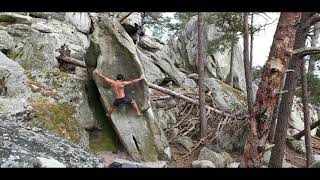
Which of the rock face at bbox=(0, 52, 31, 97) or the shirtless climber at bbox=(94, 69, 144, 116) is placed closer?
the rock face at bbox=(0, 52, 31, 97)

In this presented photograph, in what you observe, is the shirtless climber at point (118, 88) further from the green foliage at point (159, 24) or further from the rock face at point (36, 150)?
the green foliage at point (159, 24)

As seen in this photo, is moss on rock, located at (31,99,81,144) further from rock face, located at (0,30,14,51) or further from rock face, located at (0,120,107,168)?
rock face, located at (0,30,14,51)

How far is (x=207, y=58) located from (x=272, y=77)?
51.2 feet

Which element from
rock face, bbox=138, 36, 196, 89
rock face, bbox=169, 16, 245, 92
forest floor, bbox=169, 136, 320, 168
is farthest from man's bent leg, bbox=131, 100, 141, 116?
rock face, bbox=169, 16, 245, 92

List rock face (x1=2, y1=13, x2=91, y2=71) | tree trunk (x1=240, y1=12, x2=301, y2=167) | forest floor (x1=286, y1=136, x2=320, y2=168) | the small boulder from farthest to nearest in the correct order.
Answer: forest floor (x1=286, y1=136, x2=320, y2=168)
rock face (x1=2, y1=13, x2=91, y2=71)
the small boulder
tree trunk (x1=240, y1=12, x2=301, y2=167)

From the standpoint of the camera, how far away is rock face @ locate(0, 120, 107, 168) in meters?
4.52

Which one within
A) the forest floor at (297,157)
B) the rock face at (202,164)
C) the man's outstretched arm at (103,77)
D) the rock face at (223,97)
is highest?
the man's outstretched arm at (103,77)

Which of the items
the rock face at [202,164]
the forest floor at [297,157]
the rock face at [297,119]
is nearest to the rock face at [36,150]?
the rock face at [202,164]

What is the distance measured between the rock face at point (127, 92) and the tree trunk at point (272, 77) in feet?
16.8

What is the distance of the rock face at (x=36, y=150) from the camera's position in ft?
14.8

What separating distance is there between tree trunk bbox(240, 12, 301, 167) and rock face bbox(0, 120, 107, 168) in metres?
2.22
